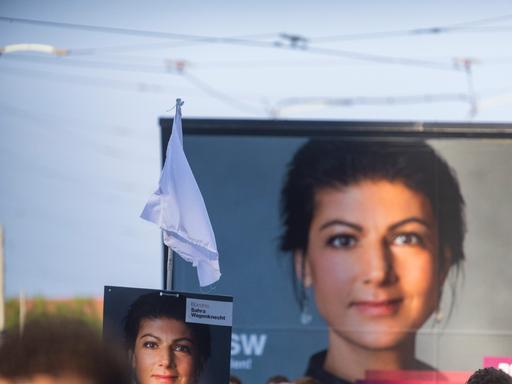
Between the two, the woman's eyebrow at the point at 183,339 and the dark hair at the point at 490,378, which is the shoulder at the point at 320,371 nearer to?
the woman's eyebrow at the point at 183,339

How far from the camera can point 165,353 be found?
638 centimetres

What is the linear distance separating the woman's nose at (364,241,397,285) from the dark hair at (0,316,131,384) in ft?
29.3

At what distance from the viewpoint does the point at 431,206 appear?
11.6m

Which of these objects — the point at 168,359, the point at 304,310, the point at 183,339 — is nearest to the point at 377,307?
Result: the point at 304,310

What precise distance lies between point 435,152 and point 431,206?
552mm

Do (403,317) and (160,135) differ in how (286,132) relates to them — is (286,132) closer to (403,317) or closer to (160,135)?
(160,135)

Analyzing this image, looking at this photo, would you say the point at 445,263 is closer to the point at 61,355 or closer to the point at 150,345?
the point at 150,345

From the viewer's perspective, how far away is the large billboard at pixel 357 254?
11320 millimetres

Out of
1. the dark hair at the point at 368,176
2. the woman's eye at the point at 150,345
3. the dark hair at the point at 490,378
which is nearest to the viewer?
the dark hair at the point at 490,378

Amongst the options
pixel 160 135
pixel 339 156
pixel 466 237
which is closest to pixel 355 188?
pixel 339 156

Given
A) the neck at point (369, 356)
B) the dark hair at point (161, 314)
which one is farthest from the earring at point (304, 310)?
the dark hair at point (161, 314)

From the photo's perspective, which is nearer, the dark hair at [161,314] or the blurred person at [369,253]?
the dark hair at [161,314]

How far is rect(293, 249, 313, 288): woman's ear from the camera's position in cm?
1140

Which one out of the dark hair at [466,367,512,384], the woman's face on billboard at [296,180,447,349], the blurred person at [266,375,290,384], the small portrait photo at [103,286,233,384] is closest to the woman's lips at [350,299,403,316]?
the woman's face on billboard at [296,180,447,349]
